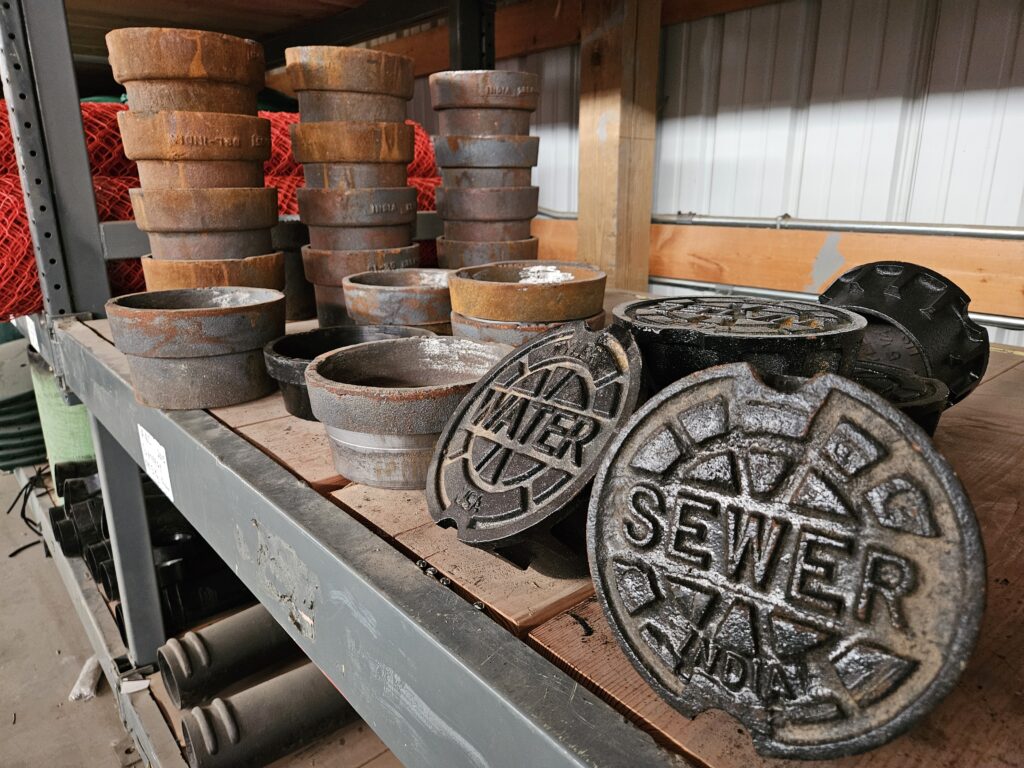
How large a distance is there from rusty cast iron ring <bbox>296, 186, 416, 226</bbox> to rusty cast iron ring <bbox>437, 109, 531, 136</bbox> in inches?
9.7

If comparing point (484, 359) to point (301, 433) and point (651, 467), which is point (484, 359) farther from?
point (651, 467)

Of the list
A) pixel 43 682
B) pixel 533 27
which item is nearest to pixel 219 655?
pixel 43 682

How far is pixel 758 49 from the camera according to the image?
2543 mm

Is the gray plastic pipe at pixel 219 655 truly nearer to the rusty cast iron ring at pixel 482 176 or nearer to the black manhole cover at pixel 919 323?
the rusty cast iron ring at pixel 482 176

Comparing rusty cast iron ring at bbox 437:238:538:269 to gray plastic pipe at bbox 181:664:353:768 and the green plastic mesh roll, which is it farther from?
the green plastic mesh roll

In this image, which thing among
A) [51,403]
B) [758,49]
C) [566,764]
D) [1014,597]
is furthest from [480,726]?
[758,49]

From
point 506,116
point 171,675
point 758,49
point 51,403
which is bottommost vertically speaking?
point 171,675

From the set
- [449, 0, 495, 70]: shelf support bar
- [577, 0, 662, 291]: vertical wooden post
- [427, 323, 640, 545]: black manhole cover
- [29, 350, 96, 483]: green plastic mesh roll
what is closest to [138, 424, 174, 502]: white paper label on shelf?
[427, 323, 640, 545]: black manhole cover

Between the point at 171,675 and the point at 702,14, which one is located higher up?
the point at 702,14

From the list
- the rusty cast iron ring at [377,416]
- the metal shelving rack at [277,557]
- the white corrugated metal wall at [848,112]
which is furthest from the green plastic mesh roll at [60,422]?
the white corrugated metal wall at [848,112]

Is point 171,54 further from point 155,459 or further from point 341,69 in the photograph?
point 155,459

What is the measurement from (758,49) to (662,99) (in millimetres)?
434

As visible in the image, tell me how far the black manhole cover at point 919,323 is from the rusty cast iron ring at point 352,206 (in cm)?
92

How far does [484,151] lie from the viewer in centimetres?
168
